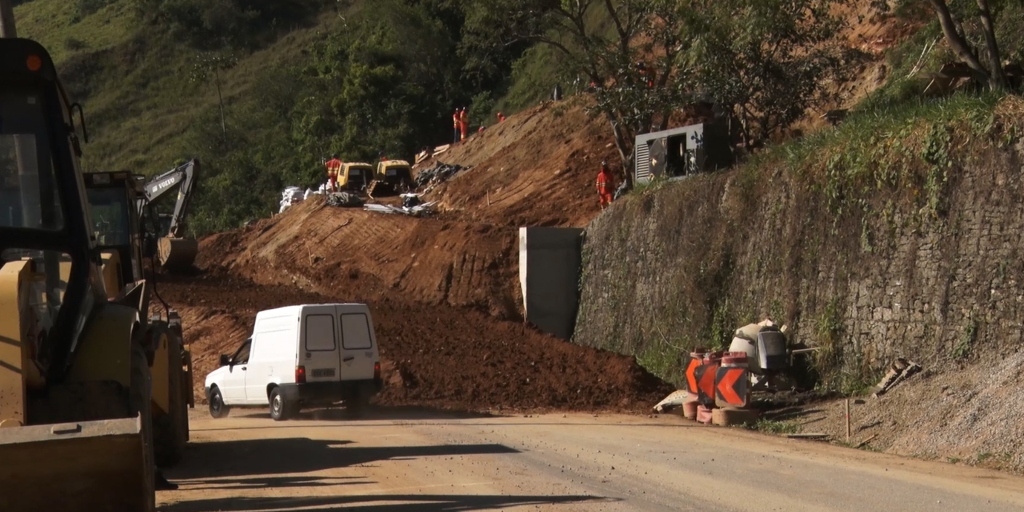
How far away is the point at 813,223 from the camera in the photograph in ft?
69.5

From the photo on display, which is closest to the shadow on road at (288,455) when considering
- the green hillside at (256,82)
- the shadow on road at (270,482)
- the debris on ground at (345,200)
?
the shadow on road at (270,482)

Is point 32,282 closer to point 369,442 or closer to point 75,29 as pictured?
point 369,442

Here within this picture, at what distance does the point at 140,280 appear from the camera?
1406 centimetres

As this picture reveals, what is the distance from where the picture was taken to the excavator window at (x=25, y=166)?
8.70m

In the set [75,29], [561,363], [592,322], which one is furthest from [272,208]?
[75,29]

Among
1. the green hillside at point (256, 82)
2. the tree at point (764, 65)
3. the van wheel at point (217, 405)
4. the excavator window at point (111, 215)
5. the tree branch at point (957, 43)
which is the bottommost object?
the van wheel at point (217, 405)

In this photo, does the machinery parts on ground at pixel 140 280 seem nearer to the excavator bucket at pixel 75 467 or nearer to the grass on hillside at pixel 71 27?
the excavator bucket at pixel 75 467

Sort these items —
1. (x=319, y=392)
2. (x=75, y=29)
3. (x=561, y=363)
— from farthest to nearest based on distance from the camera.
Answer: (x=75, y=29) → (x=561, y=363) → (x=319, y=392)

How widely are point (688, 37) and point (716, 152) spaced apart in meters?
2.92

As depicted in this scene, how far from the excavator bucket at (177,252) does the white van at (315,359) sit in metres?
18.6

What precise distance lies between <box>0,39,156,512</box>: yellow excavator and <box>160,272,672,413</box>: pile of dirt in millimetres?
13902

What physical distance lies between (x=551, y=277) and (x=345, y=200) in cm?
1533

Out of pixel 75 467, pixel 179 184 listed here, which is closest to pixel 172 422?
pixel 75 467

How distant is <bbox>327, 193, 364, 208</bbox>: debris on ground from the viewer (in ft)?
147
